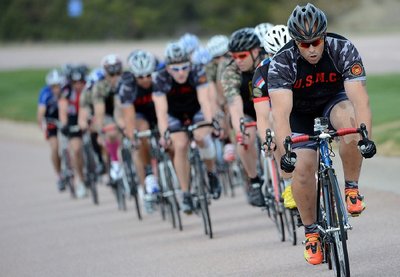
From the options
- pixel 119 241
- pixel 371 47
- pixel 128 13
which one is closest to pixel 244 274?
pixel 119 241

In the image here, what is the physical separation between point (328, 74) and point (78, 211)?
9.71 metres

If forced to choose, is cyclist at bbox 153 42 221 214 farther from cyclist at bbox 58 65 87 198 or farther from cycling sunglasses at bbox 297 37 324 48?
cyclist at bbox 58 65 87 198

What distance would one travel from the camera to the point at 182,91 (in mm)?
13891

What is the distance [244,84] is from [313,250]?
4565 millimetres

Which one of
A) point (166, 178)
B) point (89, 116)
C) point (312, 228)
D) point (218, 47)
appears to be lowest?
point (312, 228)

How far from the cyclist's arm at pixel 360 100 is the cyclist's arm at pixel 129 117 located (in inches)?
257

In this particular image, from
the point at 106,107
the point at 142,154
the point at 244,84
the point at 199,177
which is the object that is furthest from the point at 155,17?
the point at 199,177

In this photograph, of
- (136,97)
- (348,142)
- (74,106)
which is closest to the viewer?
(348,142)

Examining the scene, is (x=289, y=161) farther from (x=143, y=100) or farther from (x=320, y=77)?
(x=143, y=100)

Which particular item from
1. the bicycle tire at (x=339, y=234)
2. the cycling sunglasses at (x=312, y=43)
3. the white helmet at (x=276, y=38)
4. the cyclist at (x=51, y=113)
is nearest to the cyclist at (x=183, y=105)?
the white helmet at (x=276, y=38)

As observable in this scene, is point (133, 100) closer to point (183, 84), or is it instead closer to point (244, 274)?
point (183, 84)

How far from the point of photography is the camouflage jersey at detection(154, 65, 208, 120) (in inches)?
535

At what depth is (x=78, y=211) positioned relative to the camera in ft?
59.2

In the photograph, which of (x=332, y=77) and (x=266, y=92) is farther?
(x=266, y=92)
